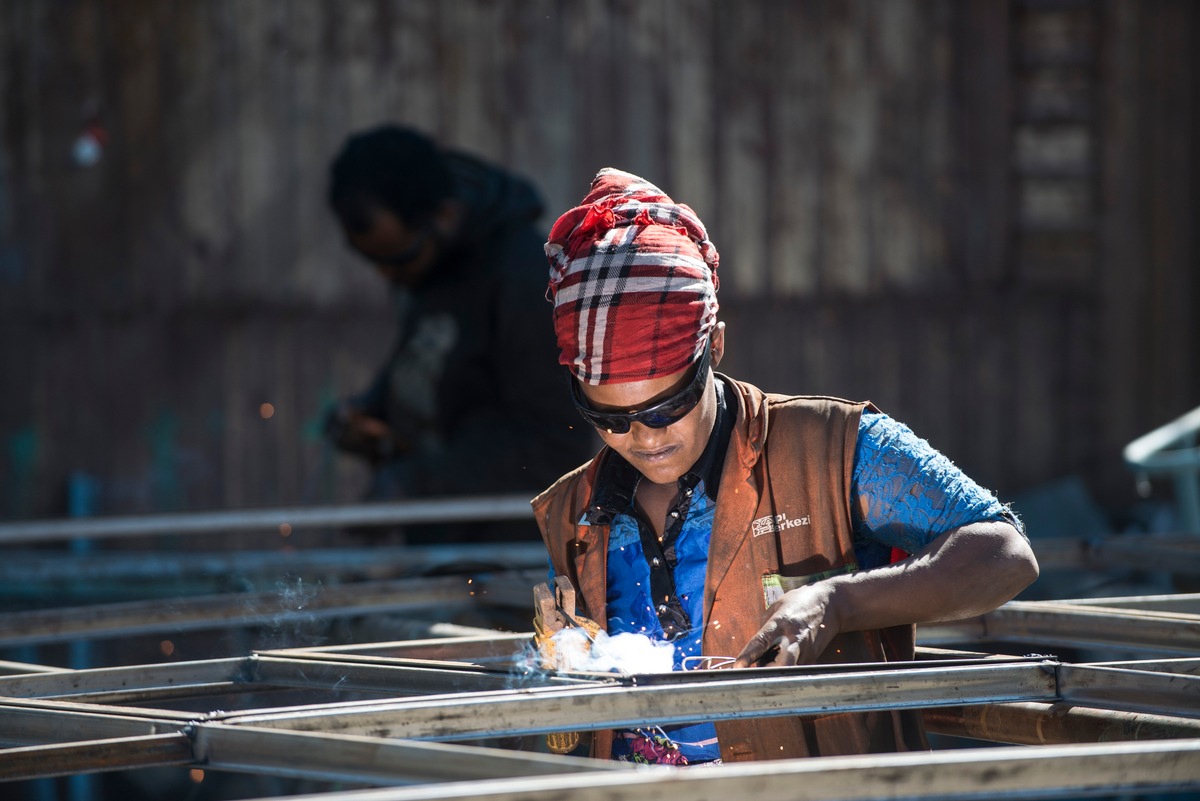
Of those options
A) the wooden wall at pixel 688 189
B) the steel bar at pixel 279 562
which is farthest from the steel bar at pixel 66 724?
the wooden wall at pixel 688 189

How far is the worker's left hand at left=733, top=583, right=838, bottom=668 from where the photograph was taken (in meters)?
1.86

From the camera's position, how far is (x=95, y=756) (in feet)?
5.72

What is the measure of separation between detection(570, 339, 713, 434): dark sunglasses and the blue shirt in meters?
0.15

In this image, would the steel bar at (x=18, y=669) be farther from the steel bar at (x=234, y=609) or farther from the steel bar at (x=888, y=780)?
the steel bar at (x=888, y=780)

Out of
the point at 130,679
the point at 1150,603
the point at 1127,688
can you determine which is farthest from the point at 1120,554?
the point at 130,679

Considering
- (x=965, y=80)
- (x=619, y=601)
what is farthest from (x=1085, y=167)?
(x=619, y=601)

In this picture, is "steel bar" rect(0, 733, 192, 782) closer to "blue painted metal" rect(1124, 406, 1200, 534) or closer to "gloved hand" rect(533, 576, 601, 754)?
"gloved hand" rect(533, 576, 601, 754)

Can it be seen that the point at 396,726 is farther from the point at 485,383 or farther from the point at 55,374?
the point at 55,374

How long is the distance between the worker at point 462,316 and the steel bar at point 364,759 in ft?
8.22

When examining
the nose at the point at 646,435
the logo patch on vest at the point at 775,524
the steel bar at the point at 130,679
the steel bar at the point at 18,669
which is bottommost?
the steel bar at the point at 18,669

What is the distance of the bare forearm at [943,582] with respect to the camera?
1.89m

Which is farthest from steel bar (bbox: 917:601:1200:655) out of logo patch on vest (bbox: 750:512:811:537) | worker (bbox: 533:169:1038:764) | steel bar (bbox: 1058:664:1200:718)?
logo patch on vest (bbox: 750:512:811:537)

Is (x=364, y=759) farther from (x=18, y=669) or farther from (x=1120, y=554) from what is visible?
(x=1120, y=554)

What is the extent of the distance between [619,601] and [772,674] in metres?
0.41
